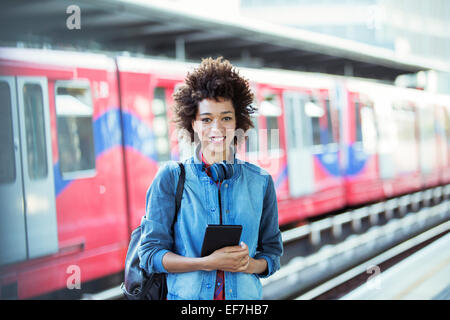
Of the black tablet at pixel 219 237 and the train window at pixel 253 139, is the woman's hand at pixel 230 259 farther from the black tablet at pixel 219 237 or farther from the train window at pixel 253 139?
the train window at pixel 253 139

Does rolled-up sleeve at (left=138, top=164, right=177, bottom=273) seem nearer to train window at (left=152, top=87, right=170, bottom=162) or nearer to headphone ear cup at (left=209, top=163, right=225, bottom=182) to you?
headphone ear cup at (left=209, top=163, right=225, bottom=182)

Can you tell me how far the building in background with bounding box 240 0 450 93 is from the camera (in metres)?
3.87

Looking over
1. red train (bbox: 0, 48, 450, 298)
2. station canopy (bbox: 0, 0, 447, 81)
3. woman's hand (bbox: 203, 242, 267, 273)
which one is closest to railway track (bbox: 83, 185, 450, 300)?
red train (bbox: 0, 48, 450, 298)

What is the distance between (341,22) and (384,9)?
2.69 metres


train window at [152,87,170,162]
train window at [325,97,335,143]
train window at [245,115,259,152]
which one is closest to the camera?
train window at [152,87,170,162]

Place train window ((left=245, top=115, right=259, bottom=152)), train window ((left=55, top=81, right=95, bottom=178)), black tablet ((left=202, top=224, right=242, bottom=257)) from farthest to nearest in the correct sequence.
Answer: train window ((left=245, top=115, right=259, bottom=152)) → train window ((left=55, top=81, right=95, bottom=178)) → black tablet ((left=202, top=224, right=242, bottom=257))

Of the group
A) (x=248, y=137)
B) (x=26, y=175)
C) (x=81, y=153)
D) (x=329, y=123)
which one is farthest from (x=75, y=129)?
(x=329, y=123)

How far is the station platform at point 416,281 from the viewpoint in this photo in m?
2.66

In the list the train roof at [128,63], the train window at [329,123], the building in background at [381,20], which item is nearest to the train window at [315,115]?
the train window at [329,123]

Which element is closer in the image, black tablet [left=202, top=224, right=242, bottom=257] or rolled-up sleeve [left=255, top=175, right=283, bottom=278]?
black tablet [left=202, top=224, right=242, bottom=257]

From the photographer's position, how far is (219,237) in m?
1.27

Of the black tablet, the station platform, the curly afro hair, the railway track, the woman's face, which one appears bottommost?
the railway track

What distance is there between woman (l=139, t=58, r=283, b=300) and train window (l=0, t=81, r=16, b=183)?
2.23 meters

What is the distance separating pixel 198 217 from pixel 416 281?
2.28 m
